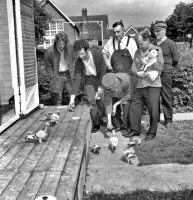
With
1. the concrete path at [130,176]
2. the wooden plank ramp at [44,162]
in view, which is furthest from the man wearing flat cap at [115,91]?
the concrete path at [130,176]

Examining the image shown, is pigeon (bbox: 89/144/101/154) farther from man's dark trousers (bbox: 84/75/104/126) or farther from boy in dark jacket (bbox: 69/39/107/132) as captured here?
man's dark trousers (bbox: 84/75/104/126)

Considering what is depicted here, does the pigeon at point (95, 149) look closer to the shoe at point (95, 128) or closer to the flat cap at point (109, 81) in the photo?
the flat cap at point (109, 81)

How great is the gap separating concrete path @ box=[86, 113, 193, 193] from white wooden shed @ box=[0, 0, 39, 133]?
1.49 m

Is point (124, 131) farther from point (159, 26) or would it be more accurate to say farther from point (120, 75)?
point (159, 26)

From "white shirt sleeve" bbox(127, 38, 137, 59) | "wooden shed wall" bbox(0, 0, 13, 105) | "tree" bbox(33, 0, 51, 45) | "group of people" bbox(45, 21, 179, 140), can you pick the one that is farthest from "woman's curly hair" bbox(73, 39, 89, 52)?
"tree" bbox(33, 0, 51, 45)

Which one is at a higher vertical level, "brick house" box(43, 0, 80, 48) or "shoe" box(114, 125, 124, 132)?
"brick house" box(43, 0, 80, 48)

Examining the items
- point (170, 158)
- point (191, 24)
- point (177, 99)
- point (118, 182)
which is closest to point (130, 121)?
point (170, 158)

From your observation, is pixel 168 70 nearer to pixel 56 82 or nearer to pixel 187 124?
Answer: pixel 187 124

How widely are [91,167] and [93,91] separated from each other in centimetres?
186

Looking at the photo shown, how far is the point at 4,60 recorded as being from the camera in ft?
21.8

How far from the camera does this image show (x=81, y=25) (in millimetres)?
56656

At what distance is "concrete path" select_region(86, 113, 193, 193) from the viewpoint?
163 inches

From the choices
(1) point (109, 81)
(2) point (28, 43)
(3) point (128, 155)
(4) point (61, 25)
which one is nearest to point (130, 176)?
(3) point (128, 155)

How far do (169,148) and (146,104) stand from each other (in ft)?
2.84
